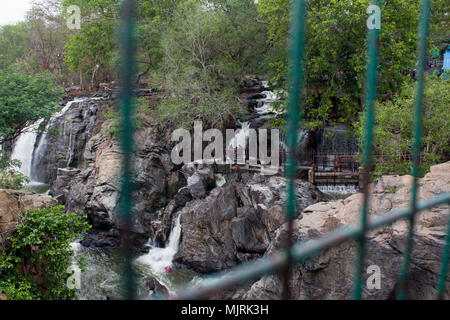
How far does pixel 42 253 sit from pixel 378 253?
5.67 m

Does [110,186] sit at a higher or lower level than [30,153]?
lower

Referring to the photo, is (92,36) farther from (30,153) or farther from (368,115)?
(368,115)

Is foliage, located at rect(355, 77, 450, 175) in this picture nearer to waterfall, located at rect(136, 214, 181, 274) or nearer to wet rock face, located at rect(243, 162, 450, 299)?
wet rock face, located at rect(243, 162, 450, 299)

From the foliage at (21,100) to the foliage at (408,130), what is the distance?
9941 millimetres

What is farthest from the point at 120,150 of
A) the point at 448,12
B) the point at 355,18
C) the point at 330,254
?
the point at 448,12

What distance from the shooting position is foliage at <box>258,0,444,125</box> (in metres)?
11.6

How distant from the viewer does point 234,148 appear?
15.0m

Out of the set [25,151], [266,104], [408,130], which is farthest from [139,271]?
[266,104]

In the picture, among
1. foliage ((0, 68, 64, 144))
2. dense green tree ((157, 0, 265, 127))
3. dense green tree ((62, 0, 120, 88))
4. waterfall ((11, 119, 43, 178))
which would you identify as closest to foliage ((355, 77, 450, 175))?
dense green tree ((157, 0, 265, 127))

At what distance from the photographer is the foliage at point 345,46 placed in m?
11.6

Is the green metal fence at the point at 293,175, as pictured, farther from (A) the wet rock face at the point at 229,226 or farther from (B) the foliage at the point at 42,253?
(A) the wet rock face at the point at 229,226

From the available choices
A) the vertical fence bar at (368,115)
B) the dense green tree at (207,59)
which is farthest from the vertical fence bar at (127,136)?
the dense green tree at (207,59)

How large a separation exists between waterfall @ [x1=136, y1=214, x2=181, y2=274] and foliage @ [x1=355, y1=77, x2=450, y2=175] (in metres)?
6.18

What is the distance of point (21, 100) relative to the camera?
10.9 metres
